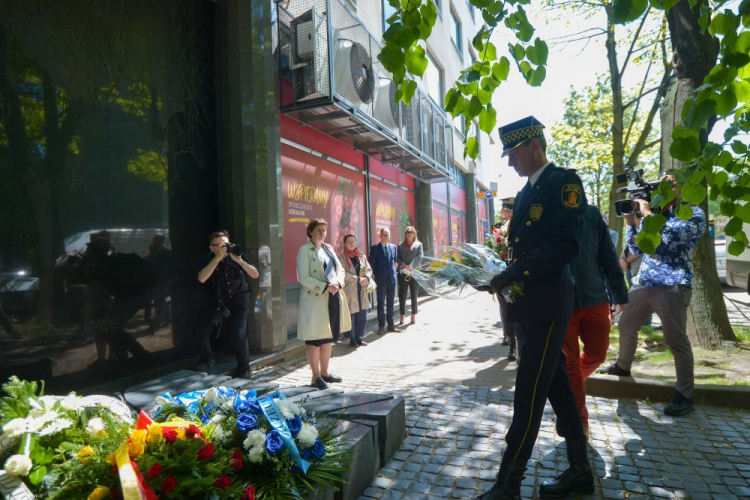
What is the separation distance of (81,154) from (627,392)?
20.1 feet

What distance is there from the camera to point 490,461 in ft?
11.8

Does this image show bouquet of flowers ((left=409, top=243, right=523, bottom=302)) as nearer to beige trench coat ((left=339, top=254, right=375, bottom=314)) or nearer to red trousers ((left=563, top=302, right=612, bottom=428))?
red trousers ((left=563, top=302, right=612, bottom=428))

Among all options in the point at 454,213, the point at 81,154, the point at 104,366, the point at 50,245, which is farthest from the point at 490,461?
the point at 454,213

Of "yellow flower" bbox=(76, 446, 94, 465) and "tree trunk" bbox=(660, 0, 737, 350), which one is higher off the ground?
"tree trunk" bbox=(660, 0, 737, 350)

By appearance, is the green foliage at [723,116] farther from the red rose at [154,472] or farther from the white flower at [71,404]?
the white flower at [71,404]

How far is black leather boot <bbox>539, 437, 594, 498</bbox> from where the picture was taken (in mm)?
3047

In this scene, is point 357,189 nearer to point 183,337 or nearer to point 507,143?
point 183,337

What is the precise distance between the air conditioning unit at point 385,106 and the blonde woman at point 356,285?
349 cm

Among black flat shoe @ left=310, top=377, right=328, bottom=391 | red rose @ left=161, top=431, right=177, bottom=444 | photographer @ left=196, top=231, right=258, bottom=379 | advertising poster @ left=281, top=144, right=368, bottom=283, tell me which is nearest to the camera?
red rose @ left=161, top=431, right=177, bottom=444

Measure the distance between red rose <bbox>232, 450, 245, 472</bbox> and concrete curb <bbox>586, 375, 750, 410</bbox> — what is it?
3901mm

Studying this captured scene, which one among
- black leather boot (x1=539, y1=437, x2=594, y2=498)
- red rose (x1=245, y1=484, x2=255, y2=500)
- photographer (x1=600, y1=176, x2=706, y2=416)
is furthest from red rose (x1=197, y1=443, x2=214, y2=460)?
photographer (x1=600, y1=176, x2=706, y2=416)

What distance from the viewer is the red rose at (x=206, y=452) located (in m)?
2.31

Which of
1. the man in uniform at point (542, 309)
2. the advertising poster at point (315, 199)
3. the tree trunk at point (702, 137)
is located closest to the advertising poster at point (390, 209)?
the advertising poster at point (315, 199)

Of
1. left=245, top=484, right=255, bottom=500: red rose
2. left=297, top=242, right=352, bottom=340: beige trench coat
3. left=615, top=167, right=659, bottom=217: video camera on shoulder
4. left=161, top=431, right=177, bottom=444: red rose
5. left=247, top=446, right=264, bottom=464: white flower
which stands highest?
left=615, top=167, right=659, bottom=217: video camera on shoulder
